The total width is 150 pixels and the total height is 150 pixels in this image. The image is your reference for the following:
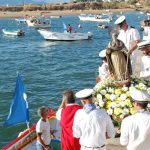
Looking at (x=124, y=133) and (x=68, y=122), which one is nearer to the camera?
(x=124, y=133)

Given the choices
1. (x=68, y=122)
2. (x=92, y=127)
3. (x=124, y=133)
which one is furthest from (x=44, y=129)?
(x=124, y=133)

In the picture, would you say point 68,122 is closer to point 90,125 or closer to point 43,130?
point 90,125

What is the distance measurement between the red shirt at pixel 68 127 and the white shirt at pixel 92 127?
0.39 meters

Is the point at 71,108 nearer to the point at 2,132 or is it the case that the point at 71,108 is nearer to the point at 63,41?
the point at 2,132

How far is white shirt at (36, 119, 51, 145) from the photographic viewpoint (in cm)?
1006

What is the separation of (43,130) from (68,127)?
2.71m

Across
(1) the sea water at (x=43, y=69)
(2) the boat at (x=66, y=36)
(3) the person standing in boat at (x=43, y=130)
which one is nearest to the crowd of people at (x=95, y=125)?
(3) the person standing in boat at (x=43, y=130)

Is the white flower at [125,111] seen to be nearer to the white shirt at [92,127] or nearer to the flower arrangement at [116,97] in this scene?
the flower arrangement at [116,97]

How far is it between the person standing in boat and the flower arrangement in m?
1.87

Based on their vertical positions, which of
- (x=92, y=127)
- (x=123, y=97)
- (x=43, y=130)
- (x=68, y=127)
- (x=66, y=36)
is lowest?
(x=66, y=36)

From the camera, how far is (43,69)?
36312 mm

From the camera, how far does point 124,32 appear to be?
1132 centimetres

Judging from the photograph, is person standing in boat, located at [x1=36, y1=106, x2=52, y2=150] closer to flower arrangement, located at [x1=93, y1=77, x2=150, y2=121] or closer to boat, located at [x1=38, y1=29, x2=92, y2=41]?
flower arrangement, located at [x1=93, y1=77, x2=150, y2=121]

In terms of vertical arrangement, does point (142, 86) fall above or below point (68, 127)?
above
